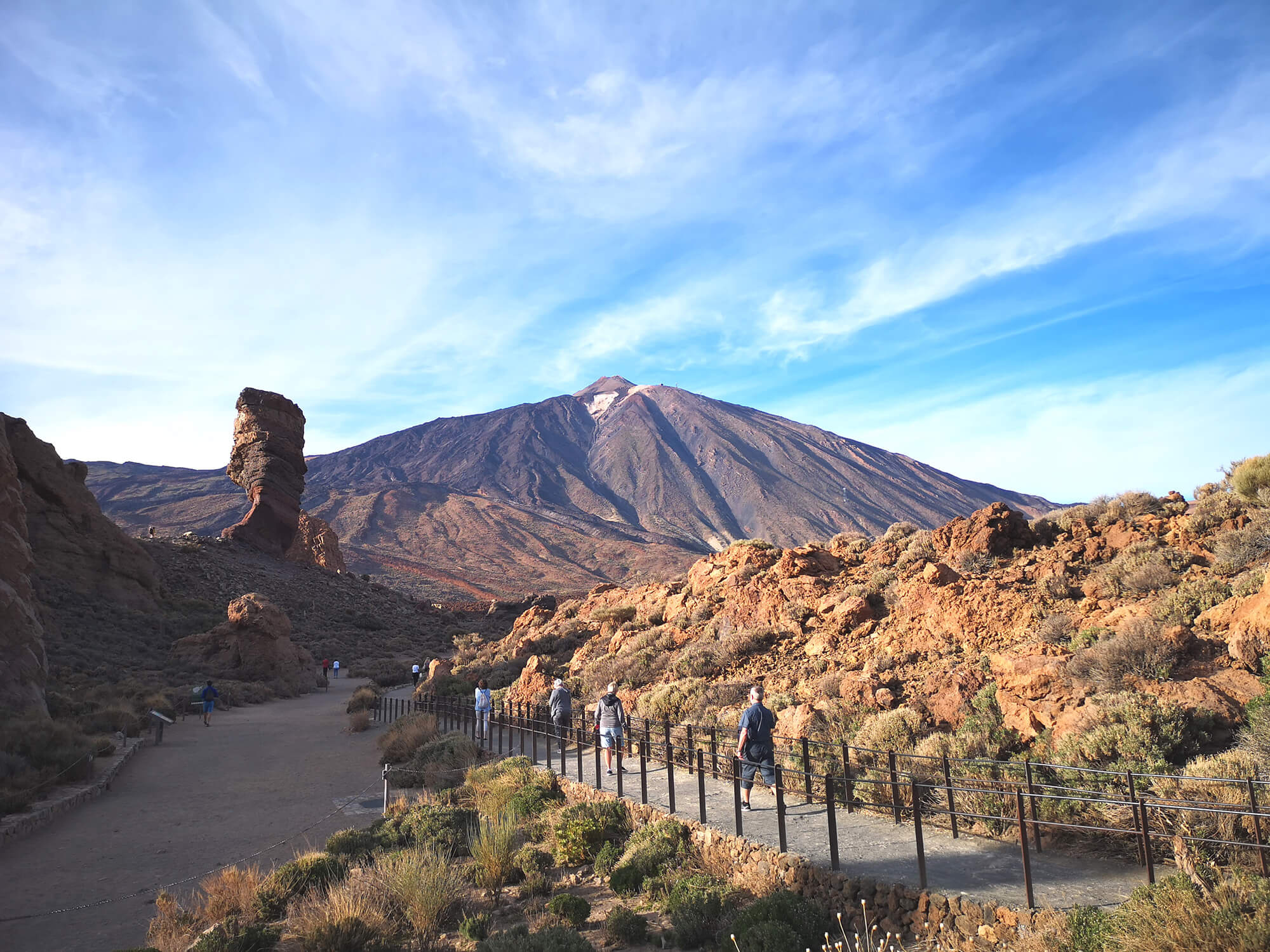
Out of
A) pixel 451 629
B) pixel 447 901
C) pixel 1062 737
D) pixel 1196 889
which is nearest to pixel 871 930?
pixel 1196 889

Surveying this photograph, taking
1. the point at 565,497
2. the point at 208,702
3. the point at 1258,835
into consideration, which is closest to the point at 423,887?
the point at 1258,835

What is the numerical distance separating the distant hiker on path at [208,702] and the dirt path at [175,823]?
83 cm

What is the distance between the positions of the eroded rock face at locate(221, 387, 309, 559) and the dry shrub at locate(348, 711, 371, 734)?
133 feet

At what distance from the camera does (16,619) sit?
15.7 meters

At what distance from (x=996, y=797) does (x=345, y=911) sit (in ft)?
20.5

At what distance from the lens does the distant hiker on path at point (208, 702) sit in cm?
2108

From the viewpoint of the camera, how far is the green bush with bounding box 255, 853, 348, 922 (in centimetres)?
763

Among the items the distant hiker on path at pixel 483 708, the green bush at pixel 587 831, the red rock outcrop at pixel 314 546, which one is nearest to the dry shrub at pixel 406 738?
the distant hiker on path at pixel 483 708

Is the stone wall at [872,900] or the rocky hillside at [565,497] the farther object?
the rocky hillside at [565,497]

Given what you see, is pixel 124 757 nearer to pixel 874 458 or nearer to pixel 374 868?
pixel 374 868

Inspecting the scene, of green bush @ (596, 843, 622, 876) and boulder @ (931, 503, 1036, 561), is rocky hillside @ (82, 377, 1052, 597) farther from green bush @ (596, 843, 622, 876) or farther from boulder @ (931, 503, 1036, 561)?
green bush @ (596, 843, 622, 876)

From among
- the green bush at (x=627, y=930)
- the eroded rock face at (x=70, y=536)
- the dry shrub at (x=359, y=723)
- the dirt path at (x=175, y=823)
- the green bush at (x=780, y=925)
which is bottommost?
the dirt path at (x=175, y=823)

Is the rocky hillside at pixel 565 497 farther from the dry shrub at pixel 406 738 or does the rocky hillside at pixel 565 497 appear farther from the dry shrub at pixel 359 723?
the dry shrub at pixel 406 738

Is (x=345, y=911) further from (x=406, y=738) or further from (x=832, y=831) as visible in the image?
(x=406, y=738)
